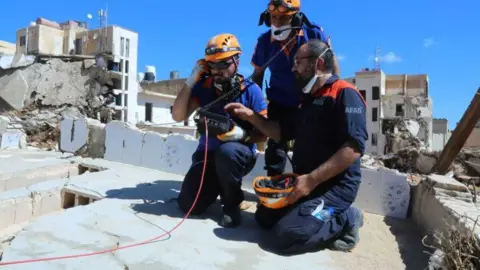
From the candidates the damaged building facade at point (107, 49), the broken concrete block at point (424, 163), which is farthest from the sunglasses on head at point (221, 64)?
the damaged building facade at point (107, 49)

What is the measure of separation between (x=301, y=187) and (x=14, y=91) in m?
27.3

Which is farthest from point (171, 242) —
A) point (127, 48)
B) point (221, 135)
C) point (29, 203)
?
point (127, 48)

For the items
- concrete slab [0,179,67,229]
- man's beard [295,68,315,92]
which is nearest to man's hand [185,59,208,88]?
man's beard [295,68,315,92]

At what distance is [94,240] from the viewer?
9.06ft

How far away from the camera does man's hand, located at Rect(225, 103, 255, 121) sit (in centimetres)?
325

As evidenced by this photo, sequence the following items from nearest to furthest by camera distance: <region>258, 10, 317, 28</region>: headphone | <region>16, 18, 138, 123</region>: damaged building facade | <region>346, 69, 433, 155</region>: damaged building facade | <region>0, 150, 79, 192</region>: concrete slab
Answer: <region>258, 10, 317, 28</region>: headphone → <region>0, 150, 79, 192</region>: concrete slab → <region>16, 18, 138, 123</region>: damaged building facade → <region>346, 69, 433, 155</region>: damaged building facade

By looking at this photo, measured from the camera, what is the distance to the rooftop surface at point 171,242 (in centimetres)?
246

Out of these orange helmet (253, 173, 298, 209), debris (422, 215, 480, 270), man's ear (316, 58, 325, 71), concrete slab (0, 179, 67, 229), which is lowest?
concrete slab (0, 179, 67, 229)

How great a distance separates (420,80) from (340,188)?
42415 millimetres

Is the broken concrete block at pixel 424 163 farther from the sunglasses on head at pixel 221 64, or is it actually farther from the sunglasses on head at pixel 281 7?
the sunglasses on head at pixel 221 64

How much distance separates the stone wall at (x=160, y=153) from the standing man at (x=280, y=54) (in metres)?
0.88

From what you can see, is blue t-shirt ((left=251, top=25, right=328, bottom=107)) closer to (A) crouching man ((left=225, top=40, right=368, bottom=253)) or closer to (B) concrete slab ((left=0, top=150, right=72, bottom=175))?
(A) crouching man ((left=225, top=40, right=368, bottom=253))

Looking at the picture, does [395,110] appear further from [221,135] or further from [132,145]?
[221,135]

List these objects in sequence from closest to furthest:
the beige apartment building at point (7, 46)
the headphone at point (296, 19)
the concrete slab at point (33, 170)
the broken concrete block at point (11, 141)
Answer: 1. the headphone at point (296, 19)
2. the concrete slab at point (33, 170)
3. the broken concrete block at point (11, 141)
4. the beige apartment building at point (7, 46)
